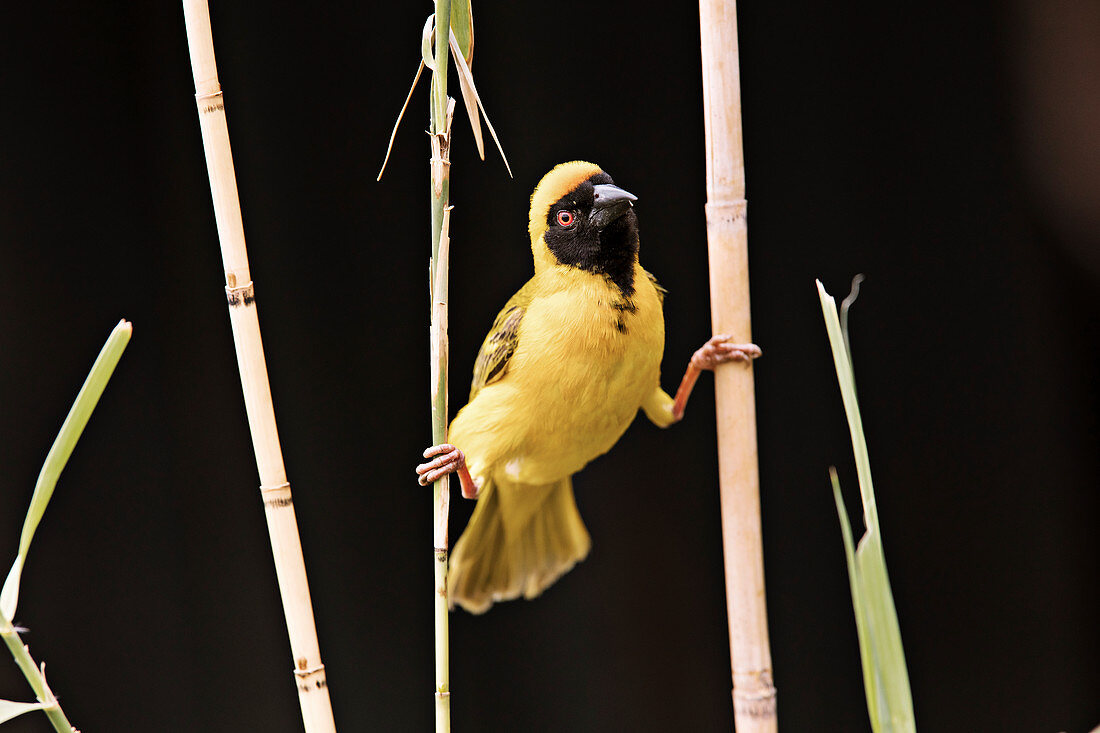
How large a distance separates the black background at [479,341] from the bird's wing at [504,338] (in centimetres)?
37

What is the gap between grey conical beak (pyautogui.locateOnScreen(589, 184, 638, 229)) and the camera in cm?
55

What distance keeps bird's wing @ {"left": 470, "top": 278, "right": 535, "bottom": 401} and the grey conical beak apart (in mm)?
78

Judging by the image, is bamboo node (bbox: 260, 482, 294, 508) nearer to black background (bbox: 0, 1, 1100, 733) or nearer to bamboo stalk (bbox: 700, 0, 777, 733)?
bamboo stalk (bbox: 700, 0, 777, 733)

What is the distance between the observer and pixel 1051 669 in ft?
4.38

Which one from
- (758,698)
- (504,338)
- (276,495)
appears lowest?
(758,698)

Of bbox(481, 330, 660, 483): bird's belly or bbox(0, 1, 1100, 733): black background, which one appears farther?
bbox(0, 1, 1100, 733): black background

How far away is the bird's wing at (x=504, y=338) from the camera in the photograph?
0.63 meters

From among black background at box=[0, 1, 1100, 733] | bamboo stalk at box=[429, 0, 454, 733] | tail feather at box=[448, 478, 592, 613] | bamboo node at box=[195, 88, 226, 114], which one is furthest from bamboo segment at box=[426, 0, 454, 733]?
black background at box=[0, 1, 1100, 733]

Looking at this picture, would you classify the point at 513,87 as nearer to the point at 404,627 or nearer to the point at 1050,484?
the point at 404,627

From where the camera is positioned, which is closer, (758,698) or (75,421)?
(75,421)

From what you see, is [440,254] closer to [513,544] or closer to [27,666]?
[27,666]

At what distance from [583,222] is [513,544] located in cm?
30

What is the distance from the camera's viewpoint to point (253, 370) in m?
0.46

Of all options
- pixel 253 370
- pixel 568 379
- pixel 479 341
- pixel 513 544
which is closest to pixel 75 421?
pixel 253 370
